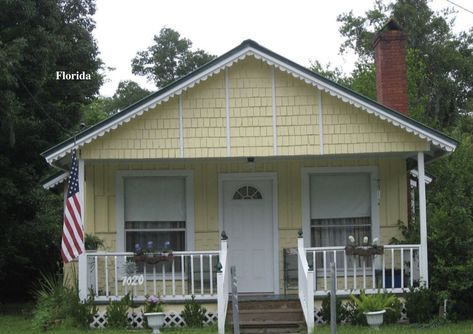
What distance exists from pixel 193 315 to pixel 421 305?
4176 mm

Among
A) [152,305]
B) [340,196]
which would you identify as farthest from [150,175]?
[340,196]

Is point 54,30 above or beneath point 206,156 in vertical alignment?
above

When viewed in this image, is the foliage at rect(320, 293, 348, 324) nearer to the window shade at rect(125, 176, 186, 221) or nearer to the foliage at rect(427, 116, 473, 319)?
the foliage at rect(427, 116, 473, 319)

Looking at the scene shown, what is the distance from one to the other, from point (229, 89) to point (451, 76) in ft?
109

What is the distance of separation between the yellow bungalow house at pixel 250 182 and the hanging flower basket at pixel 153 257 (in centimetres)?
13

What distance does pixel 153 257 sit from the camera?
14.1 m

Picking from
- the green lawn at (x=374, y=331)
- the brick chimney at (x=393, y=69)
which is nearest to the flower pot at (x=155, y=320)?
the green lawn at (x=374, y=331)

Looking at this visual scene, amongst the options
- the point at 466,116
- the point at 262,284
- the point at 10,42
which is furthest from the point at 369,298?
the point at 466,116

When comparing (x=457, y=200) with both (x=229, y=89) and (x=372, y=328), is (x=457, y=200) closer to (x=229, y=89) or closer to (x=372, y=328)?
(x=372, y=328)

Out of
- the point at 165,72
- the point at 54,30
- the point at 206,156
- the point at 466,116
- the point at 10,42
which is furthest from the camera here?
the point at 165,72

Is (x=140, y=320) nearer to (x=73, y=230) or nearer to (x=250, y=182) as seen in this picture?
(x=73, y=230)

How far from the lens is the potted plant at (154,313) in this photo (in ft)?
42.7

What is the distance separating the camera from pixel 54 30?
2027 cm

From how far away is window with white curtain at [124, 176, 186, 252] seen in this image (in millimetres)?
15469
